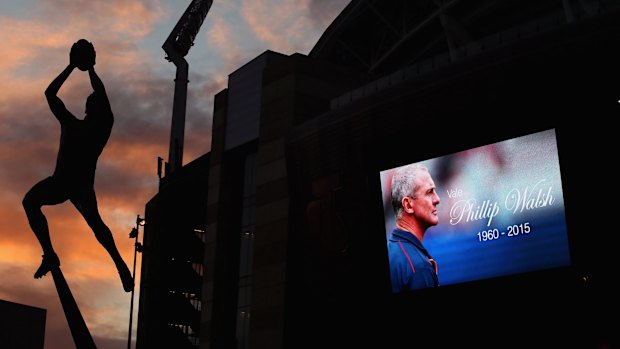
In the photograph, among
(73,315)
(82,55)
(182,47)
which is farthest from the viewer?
(182,47)

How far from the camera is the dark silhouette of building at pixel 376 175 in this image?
92.0ft

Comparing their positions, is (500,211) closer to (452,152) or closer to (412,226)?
(452,152)

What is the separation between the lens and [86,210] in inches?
331

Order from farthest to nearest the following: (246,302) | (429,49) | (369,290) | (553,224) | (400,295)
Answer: (429,49), (246,302), (369,290), (400,295), (553,224)

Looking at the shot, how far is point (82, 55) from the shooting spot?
8.49 m

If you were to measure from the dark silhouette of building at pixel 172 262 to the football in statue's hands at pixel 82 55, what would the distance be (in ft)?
173

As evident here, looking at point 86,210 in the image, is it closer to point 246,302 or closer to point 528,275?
point 528,275

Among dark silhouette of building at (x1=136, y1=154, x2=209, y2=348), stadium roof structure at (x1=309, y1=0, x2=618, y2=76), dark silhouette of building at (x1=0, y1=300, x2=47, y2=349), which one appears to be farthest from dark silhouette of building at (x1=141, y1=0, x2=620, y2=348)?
dark silhouette of building at (x1=136, y1=154, x2=209, y2=348)

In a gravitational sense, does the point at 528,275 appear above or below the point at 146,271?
below

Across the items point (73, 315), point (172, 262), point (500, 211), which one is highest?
point (172, 262)

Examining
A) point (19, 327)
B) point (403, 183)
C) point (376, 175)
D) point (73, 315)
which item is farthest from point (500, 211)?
point (73, 315)

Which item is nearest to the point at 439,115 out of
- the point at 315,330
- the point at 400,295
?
the point at 400,295

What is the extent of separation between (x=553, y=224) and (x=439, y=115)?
289 inches

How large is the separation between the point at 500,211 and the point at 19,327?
54.6 feet
